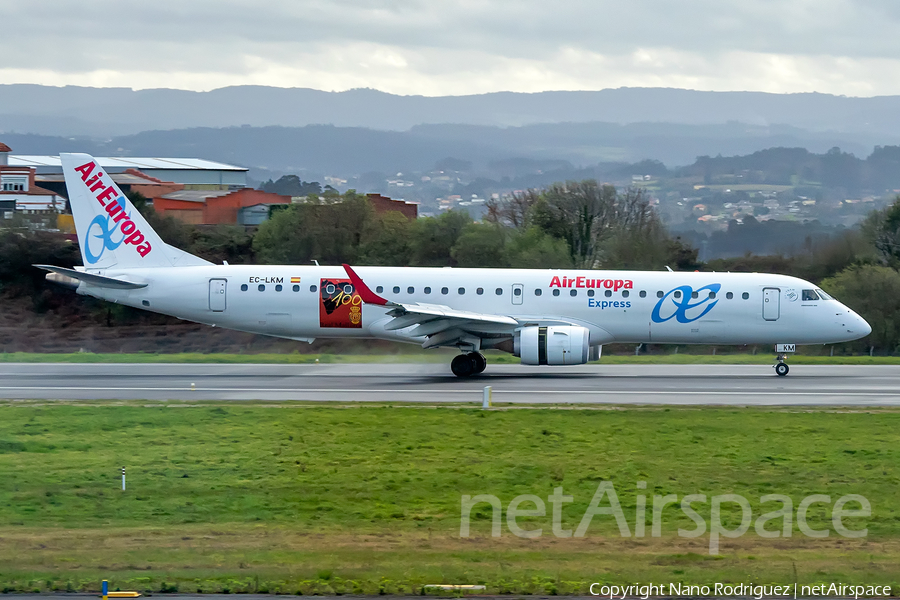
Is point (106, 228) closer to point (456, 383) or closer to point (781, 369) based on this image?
point (456, 383)

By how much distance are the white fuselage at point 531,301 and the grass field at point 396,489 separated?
7774 mm

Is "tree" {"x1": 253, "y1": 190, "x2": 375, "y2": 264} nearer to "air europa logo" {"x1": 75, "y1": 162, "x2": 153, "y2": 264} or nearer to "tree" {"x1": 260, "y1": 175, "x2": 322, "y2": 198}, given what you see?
"air europa logo" {"x1": 75, "y1": 162, "x2": 153, "y2": 264}

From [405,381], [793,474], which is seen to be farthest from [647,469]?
[405,381]

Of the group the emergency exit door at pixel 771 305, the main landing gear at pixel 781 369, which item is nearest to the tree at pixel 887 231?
the main landing gear at pixel 781 369

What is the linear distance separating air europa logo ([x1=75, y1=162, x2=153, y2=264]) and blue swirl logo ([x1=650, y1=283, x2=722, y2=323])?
15710mm

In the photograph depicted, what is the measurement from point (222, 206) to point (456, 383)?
6396cm

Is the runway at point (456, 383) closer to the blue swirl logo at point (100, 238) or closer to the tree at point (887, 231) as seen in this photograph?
the blue swirl logo at point (100, 238)

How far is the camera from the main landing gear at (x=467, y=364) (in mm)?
30431

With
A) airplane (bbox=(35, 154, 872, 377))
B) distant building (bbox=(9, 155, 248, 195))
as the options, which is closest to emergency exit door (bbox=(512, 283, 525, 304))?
airplane (bbox=(35, 154, 872, 377))

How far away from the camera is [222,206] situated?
89125 millimetres

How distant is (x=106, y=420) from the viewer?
2128 cm

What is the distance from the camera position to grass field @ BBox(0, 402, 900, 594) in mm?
12078

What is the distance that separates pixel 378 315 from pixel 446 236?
Answer: 80.1 feet

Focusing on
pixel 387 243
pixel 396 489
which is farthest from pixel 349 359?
pixel 396 489
